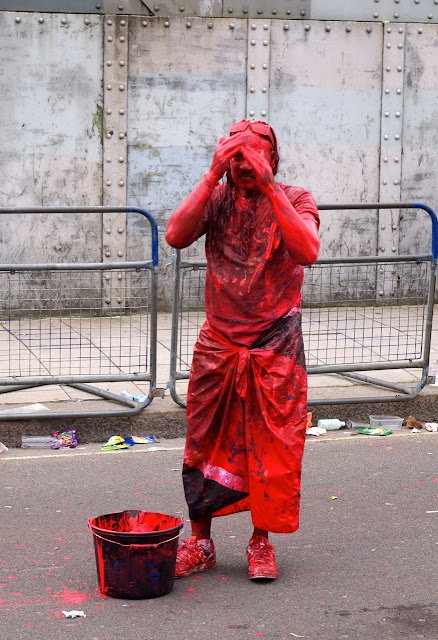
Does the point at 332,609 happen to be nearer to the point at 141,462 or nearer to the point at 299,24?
the point at 141,462

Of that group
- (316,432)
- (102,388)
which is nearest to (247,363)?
(316,432)

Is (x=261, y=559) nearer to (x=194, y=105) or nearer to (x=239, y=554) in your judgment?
(x=239, y=554)

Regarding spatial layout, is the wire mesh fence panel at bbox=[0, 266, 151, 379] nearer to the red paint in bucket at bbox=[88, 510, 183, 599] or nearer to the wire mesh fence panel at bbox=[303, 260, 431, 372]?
the wire mesh fence panel at bbox=[303, 260, 431, 372]

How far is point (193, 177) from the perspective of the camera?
10.6m

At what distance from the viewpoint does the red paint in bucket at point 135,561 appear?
436 cm

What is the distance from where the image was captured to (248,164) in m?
4.46

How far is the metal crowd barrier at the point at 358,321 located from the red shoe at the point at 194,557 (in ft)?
8.33

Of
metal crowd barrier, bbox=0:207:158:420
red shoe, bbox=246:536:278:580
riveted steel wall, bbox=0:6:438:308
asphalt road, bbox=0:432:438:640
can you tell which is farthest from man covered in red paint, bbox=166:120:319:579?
riveted steel wall, bbox=0:6:438:308

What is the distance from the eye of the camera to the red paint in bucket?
436 centimetres

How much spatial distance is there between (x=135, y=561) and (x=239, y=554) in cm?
82

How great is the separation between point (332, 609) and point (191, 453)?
3.09ft

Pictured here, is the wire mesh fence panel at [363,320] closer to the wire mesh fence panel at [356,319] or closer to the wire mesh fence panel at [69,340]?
the wire mesh fence panel at [356,319]

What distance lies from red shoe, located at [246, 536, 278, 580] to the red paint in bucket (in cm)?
38

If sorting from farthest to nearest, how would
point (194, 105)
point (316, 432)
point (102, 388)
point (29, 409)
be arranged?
1. point (194, 105)
2. point (102, 388)
3. point (316, 432)
4. point (29, 409)
